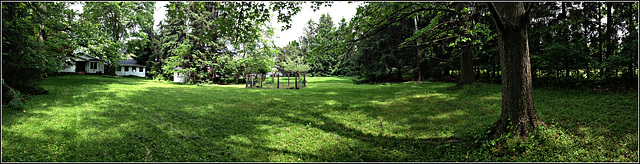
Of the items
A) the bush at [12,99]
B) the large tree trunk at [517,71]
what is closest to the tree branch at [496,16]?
the large tree trunk at [517,71]

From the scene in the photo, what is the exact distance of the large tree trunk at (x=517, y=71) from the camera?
3.98m

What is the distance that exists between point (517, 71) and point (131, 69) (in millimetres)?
46417

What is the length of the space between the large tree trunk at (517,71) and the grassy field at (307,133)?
360 millimetres

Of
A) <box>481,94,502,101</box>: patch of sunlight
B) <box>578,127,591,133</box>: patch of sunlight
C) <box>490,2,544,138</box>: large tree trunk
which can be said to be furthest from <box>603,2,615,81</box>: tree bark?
<box>490,2,544,138</box>: large tree trunk

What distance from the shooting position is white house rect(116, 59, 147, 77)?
36656mm

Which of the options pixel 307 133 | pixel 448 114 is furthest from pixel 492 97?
pixel 307 133

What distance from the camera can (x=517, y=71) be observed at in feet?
13.3

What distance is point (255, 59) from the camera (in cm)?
2525

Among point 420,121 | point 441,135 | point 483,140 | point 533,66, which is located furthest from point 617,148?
point 533,66

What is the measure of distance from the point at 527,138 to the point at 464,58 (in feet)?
31.1

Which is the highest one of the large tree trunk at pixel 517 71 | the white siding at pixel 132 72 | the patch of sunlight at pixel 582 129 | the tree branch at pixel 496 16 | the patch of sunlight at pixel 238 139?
the white siding at pixel 132 72

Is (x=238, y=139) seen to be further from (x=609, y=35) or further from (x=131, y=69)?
(x=131, y=69)

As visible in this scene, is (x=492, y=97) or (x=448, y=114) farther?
(x=492, y=97)

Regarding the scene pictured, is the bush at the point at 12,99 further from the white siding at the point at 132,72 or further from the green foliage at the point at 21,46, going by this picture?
the white siding at the point at 132,72
